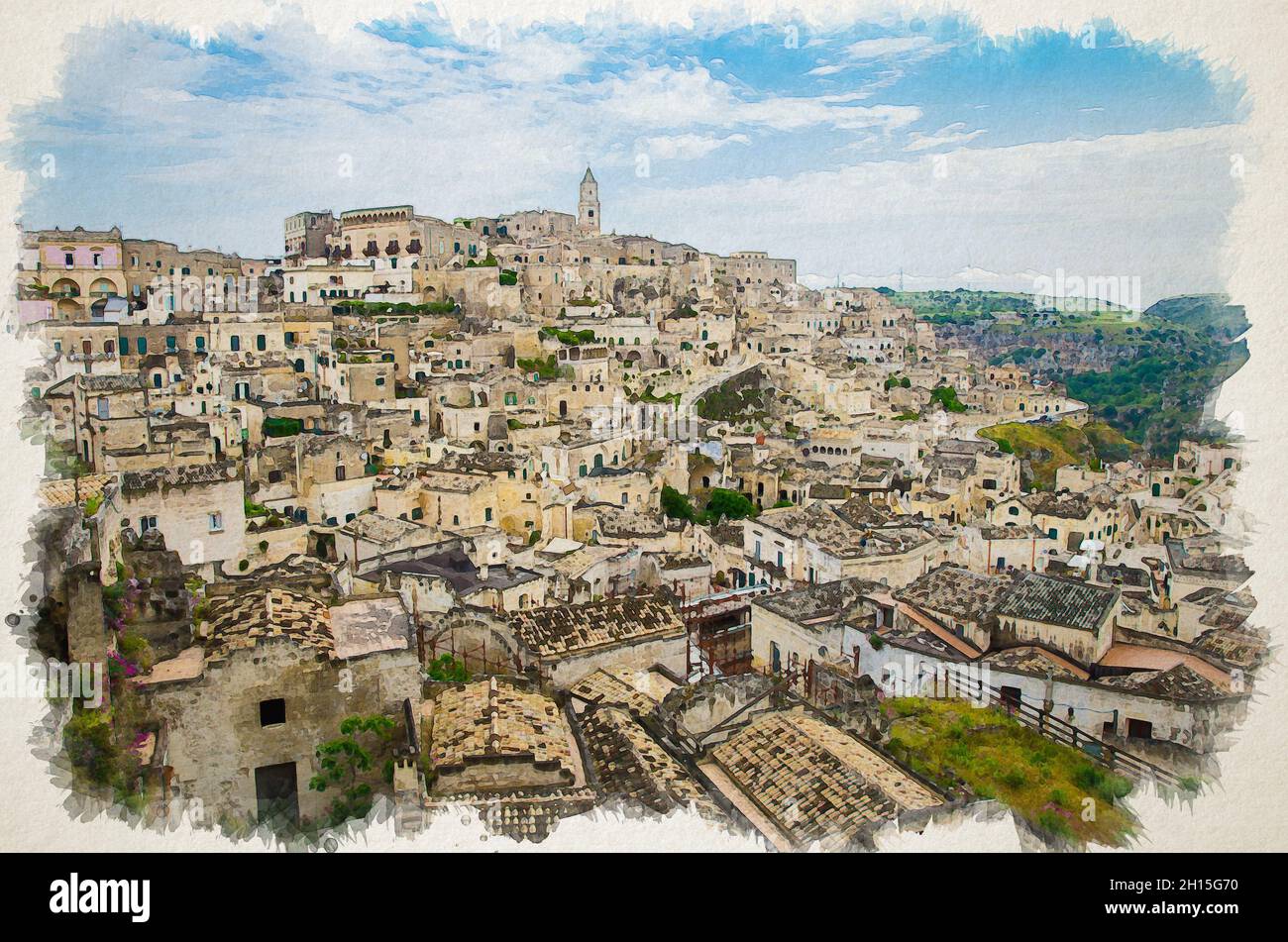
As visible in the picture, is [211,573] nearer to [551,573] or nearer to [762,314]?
[551,573]

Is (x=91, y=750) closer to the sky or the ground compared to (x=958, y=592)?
closer to the sky

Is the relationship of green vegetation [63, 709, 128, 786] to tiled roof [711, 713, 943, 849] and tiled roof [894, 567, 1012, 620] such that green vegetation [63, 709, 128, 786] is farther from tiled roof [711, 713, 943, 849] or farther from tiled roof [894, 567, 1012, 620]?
tiled roof [894, 567, 1012, 620]

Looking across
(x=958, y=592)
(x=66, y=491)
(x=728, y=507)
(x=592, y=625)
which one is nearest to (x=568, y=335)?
(x=728, y=507)

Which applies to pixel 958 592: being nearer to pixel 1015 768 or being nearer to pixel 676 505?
pixel 1015 768

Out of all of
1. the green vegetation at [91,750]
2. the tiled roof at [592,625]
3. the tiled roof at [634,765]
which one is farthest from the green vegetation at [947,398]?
the green vegetation at [91,750]

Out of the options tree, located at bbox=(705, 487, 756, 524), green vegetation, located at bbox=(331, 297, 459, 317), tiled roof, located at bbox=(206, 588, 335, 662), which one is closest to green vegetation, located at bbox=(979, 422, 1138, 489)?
tree, located at bbox=(705, 487, 756, 524)

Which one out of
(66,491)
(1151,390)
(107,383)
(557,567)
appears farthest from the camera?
(1151,390)

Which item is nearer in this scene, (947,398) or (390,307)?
(390,307)

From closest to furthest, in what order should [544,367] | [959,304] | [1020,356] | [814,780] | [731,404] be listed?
[814,780] → [544,367] → [731,404] → [1020,356] → [959,304]
